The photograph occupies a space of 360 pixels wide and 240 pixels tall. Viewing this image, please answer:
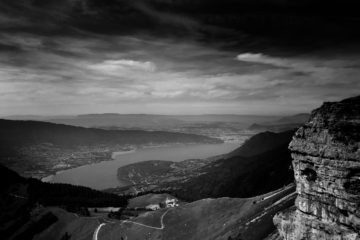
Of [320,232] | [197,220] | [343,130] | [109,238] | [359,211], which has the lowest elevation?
[109,238]

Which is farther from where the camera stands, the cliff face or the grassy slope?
the grassy slope

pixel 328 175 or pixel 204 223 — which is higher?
pixel 328 175

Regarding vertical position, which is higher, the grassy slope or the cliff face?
the cliff face

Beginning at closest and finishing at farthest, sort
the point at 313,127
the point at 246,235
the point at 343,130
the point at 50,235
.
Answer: the point at 343,130
the point at 313,127
the point at 246,235
the point at 50,235

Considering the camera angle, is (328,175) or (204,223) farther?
(204,223)

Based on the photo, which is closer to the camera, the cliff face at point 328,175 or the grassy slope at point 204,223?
the cliff face at point 328,175

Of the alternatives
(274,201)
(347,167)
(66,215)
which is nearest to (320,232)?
(347,167)

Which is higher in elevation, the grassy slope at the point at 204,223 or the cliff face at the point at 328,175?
the cliff face at the point at 328,175

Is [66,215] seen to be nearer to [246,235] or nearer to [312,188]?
[246,235]
